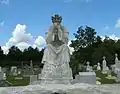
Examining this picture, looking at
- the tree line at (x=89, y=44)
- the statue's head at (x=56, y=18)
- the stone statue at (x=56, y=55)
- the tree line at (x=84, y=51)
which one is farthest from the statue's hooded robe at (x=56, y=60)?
the tree line at (x=89, y=44)

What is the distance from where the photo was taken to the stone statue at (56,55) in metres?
13.4

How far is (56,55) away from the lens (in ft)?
45.1

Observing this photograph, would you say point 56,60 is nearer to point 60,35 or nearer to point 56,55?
point 56,55

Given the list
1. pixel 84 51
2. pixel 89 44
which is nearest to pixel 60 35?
pixel 84 51

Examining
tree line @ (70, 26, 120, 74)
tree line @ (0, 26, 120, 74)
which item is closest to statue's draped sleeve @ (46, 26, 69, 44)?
tree line @ (0, 26, 120, 74)

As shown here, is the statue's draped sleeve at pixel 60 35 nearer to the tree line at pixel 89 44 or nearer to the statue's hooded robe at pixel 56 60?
the statue's hooded robe at pixel 56 60

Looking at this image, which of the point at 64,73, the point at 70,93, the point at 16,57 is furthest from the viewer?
the point at 16,57

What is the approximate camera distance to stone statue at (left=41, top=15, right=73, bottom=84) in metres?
13.4

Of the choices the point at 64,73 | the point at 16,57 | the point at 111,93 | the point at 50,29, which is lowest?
the point at 111,93

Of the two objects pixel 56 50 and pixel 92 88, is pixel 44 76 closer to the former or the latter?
pixel 56 50

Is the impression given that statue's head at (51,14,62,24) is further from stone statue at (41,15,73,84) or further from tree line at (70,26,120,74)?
tree line at (70,26,120,74)

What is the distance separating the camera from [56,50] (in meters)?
13.8

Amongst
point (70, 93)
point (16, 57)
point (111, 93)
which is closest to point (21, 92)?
point (70, 93)

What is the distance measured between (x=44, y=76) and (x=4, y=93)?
19.2 ft
